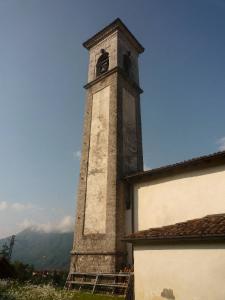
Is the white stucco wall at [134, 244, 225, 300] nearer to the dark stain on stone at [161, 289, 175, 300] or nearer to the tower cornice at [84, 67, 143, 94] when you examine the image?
the dark stain on stone at [161, 289, 175, 300]

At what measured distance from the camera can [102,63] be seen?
63.4 feet

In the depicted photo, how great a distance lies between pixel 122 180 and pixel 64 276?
6490mm

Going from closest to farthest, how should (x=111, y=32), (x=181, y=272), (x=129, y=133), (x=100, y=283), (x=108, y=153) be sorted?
(x=181, y=272), (x=100, y=283), (x=108, y=153), (x=129, y=133), (x=111, y=32)

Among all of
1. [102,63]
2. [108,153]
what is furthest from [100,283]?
[102,63]

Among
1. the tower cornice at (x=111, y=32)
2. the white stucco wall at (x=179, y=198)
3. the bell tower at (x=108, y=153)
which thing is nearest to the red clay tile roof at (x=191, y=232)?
the white stucco wall at (x=179, y=198)

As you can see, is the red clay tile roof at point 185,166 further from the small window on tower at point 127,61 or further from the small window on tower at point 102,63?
the small window on tower at point 127,61

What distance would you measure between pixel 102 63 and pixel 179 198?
12.4 meters

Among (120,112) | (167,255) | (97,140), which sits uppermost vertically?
(120,112)

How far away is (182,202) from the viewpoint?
1096cm

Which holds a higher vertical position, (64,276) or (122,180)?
(122,180)

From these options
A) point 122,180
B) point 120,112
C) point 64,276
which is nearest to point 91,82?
point 120,112

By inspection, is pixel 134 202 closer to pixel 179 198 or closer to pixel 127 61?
pixel 179 198

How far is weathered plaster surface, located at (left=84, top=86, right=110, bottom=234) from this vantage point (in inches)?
526

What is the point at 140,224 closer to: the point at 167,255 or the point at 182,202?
the point at 182,202
